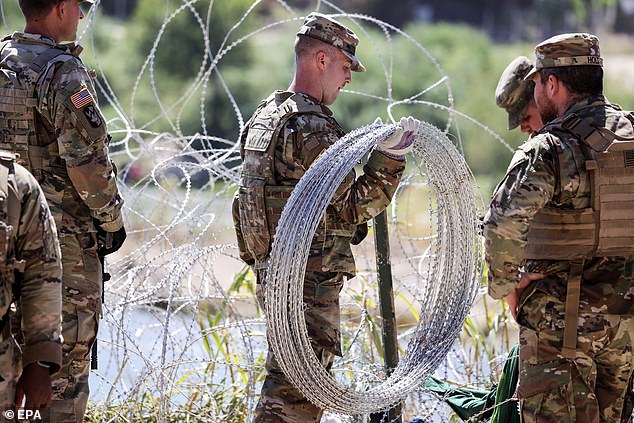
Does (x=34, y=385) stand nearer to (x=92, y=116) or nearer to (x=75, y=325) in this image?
(x=75, y=325)

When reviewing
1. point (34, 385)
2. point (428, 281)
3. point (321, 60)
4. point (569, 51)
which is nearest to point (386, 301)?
point (428, 281)

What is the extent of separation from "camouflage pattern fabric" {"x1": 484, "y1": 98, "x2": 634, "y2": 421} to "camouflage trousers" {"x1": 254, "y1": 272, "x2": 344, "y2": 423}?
0.66 meters

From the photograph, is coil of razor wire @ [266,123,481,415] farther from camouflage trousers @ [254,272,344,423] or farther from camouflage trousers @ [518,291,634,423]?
camouflage trousers @ [518,291,634,423]

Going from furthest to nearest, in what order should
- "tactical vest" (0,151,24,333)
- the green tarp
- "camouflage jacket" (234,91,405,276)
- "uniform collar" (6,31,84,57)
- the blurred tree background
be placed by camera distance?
the blurred tree background
the green tarp
"camouflage jacket" (234,91,405,276)
"uniform collar" (6,31,84,57)
"tactical vest" (0,151,24,333)

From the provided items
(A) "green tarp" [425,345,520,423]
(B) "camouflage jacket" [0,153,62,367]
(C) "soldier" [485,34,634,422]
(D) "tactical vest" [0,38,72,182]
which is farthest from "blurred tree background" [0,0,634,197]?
(B) "camouflage jacket" [0,153,62,367]

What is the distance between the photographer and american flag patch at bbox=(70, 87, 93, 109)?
3992mm

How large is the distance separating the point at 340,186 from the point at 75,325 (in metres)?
1.16

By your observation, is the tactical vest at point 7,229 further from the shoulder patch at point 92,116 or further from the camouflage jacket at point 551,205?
the camouflage jacket at point 551,205

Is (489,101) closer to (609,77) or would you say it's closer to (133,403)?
(609,77)

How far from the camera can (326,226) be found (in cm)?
434

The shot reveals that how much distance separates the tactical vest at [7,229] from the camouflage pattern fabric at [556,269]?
179cm

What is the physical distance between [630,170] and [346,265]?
117 cm

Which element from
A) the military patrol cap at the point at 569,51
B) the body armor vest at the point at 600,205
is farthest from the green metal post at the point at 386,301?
the military patrol cap at the point at 569,51

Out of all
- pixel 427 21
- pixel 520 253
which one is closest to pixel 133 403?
pixel 520 253
